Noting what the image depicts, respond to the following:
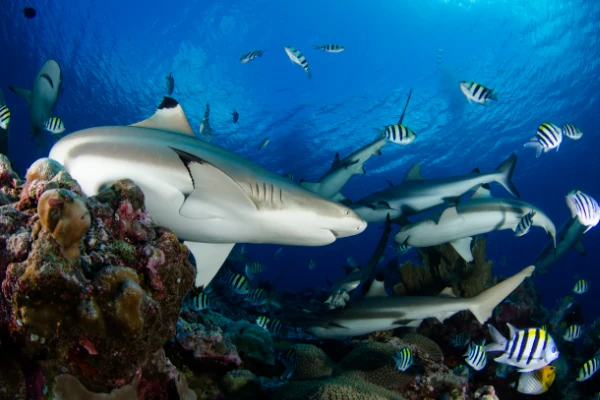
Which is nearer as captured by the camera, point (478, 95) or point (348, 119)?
point (478, 95)

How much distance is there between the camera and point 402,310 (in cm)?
592

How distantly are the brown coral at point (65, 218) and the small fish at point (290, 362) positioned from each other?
4293 mm

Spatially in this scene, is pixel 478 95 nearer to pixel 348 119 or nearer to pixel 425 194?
pixel 425 194

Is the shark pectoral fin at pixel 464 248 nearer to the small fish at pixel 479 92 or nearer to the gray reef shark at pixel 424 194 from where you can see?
the gray reef shark at pixel 424 194

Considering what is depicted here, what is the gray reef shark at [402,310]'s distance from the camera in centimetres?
567

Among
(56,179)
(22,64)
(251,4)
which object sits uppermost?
(251,4)

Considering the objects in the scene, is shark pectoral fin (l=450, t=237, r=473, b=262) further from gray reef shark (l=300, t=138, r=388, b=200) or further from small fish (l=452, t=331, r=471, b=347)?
gray reef shark (l=300, t=138, r=388, b=200)

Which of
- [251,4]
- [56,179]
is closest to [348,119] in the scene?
[251,4]

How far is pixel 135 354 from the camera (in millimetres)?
1801

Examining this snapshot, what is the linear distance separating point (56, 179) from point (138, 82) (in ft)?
120

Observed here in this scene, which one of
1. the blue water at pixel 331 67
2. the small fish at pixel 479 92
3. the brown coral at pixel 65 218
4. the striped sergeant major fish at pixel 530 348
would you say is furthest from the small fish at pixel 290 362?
the blue water at pixel 331 67

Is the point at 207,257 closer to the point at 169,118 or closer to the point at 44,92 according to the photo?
the point at 169,118

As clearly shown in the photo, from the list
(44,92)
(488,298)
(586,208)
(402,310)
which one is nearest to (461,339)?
(488,298)

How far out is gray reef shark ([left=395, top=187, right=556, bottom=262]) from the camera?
23.8 ft
